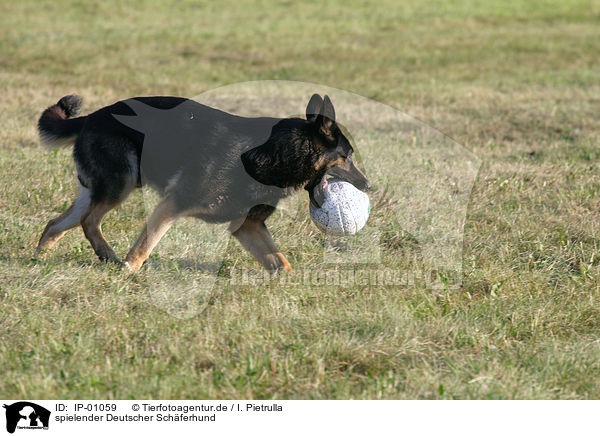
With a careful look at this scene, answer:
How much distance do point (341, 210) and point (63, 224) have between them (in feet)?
7.10

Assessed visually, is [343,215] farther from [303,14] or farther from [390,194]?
[303,14]

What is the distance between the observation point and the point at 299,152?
519 centimetres

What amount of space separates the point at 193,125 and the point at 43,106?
6.23 meters

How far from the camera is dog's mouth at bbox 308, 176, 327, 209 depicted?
5.35 m

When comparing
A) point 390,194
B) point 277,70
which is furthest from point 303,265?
point 277,70

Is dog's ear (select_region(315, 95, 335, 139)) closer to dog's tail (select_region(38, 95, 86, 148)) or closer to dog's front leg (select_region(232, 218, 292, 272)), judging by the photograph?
dog's front leg (select_region(232, 218, 292, 272))

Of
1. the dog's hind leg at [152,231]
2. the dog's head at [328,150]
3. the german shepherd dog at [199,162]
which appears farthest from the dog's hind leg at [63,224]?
the dog's head at [328,150]

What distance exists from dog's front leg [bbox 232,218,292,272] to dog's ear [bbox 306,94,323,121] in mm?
900

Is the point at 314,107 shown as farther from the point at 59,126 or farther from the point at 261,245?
the point at 59,126

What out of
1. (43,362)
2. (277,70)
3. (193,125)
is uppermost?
(193,125)

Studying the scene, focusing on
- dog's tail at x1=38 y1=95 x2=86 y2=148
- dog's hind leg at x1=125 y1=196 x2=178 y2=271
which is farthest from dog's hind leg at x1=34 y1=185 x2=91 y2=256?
dog's hind leg at x1=125 y1=196 x2=178 y2=271

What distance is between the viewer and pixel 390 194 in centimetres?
705
